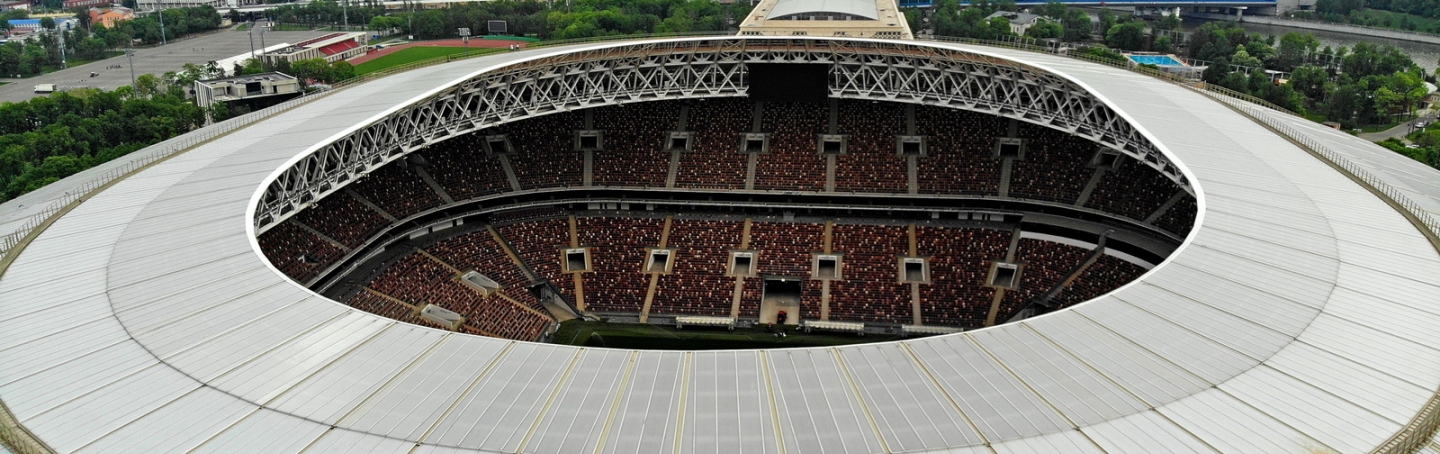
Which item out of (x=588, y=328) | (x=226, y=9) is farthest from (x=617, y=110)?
(x=226, y=9)

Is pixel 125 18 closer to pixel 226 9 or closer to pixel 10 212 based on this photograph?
pixel 226 9

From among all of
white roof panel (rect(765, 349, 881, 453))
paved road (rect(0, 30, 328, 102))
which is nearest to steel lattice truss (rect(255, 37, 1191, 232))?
white roof panel (rect(765, 349, 881, 453))

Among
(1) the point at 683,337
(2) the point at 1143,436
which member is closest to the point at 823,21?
(1) the point at 683,337

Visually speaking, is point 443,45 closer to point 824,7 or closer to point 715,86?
point 824,7

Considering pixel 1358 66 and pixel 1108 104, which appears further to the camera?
pixel 1358 66

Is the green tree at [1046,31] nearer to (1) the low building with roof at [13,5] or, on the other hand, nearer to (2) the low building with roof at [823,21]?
(2) the low building with roof at [823,21]

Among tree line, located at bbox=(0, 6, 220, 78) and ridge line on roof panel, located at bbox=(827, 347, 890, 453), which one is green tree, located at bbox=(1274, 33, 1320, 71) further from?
tree line, located at bbox=(0, 6, 220, 78)
